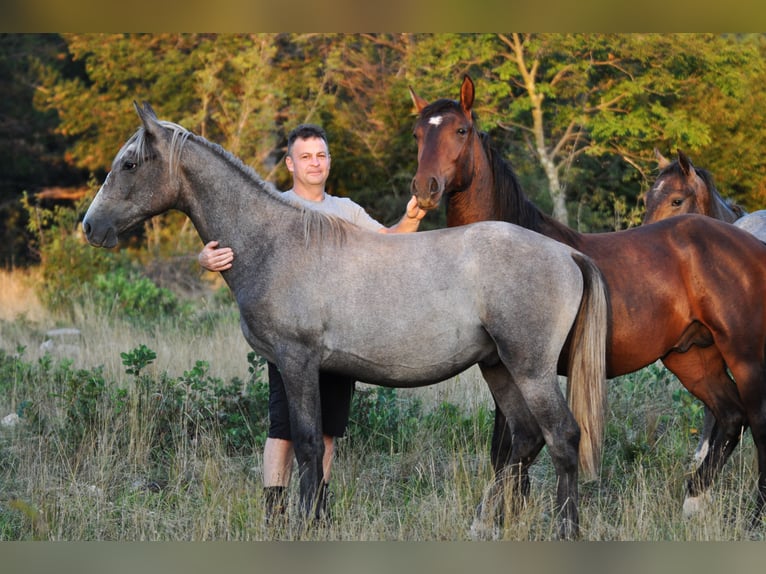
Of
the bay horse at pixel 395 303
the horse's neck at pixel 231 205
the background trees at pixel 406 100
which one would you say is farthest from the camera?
the background trees at pixel 406 100

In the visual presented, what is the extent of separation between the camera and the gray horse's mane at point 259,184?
4.18 meters

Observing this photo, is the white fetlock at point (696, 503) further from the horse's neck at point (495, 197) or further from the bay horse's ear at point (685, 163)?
the bay horse's ear at point (685, 163)

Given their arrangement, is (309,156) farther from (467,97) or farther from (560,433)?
(560,433)

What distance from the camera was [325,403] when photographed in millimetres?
4695

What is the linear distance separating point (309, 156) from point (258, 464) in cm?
202

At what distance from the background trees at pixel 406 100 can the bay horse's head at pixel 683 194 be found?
311 inches

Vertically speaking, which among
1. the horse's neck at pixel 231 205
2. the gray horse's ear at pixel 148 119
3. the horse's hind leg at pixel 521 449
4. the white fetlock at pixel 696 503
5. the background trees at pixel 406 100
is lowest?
the white fetlock at pixel 696 503

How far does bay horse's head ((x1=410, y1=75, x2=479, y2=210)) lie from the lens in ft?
15.8

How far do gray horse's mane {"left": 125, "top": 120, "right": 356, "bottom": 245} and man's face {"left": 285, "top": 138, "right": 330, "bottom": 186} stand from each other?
485mm

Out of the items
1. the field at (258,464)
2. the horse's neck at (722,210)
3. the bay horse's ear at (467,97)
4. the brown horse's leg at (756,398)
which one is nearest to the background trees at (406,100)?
the horse's neck at (722,210)

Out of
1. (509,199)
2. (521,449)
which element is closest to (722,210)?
(509,199)

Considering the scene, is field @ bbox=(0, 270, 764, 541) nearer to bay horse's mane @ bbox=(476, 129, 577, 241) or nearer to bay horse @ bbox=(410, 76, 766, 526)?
bay horse @ bbox=(410, 76, 766, 526)

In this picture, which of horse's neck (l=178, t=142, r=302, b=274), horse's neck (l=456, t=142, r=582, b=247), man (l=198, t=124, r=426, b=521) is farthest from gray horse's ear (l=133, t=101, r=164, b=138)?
horse's neck (l=456, t=142, r=582, b=247)

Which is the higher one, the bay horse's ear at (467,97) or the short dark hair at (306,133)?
the bay horse's ear at (467,97)
